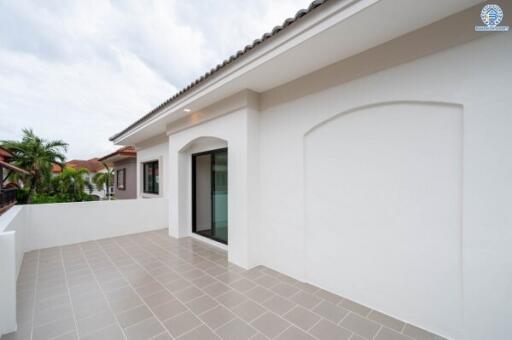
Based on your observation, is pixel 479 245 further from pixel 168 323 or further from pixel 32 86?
pixel 32 86


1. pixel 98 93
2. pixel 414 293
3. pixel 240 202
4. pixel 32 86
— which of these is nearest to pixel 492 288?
pixel 414 293

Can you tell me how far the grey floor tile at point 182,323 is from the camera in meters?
2.25

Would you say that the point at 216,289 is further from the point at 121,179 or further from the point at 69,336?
the point at 121,179

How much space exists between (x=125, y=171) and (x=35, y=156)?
392 centimetres

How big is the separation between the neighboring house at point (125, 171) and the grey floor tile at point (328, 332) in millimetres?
11075

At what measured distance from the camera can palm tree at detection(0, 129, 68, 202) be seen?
8367 mm

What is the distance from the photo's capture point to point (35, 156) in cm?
883

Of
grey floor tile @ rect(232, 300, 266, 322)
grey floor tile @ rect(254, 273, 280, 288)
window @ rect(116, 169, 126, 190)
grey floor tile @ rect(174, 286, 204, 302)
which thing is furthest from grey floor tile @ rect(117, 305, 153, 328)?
window @ rect(116, 169, 126, 190)

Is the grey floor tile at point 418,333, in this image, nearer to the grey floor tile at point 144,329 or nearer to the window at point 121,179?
the grey floor tile at point 144,329

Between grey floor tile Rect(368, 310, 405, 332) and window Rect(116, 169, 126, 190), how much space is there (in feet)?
44.6

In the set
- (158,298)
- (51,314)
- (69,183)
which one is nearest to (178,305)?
(158,298)

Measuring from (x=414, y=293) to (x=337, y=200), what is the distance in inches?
53.0

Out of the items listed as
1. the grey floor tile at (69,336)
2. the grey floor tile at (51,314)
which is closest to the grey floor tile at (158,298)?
the grey floor tile at (69,336)

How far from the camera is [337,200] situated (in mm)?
3029
